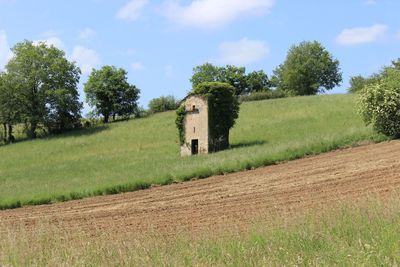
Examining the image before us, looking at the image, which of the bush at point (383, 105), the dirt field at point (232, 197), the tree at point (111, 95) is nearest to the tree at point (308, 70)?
the tree at point (111, 95)

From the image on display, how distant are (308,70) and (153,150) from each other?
203ft

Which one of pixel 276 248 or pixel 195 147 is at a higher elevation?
pixel 195 147

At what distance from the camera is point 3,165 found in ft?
183

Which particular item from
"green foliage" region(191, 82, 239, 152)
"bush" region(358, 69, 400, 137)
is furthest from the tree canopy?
"bush" region(358, 69, 400, 137)

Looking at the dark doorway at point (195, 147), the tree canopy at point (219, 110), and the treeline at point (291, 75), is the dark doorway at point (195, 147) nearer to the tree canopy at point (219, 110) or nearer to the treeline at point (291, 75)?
the tree canopy at point (219, 110)

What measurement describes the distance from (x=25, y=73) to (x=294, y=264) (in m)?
75.8

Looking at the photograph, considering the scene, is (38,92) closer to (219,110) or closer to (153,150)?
(153,150)

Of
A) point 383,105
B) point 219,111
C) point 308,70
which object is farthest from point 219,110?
point 308,70

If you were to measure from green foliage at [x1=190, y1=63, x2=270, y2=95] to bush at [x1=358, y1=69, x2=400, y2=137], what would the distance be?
261 ft

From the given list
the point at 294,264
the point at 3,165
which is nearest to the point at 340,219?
the point at 294,264

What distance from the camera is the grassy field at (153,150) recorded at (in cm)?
2742

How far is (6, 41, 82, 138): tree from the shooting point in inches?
2864

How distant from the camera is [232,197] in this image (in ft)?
59.3

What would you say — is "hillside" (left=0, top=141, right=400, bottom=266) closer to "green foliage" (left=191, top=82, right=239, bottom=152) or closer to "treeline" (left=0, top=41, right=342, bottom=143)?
"green foliage" (left=191, top=82, right=239, bottom=152)
